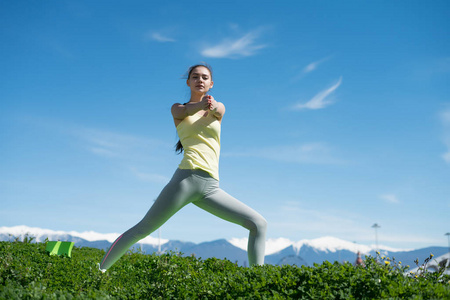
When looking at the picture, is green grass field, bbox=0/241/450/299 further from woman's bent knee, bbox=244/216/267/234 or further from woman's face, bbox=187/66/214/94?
woman's face, bbox=187/66/214/94

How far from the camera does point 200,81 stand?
6258mm

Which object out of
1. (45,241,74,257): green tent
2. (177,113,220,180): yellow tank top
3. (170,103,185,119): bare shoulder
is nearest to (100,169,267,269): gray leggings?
(177,113,220,180): yellow tank top

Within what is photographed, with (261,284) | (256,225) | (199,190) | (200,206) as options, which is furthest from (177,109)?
(261,284)

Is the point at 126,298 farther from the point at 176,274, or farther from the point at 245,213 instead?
the point at 245,213

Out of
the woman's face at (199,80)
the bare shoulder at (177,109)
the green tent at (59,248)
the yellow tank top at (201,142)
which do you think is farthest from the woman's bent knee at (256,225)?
the green tent at (59,248)

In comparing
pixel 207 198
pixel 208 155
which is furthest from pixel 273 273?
pixel 208 155

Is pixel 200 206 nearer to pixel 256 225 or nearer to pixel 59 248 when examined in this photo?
pixel 256 225

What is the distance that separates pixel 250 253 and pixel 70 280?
2676mm

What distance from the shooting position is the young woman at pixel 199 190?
18.0ft

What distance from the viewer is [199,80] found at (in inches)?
247

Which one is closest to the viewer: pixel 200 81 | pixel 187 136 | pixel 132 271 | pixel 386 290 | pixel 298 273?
pixel 386 290

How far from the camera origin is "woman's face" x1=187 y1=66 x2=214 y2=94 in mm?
6270

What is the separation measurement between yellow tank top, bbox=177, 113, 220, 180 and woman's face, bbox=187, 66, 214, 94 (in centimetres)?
55

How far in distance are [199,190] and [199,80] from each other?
181 cm
